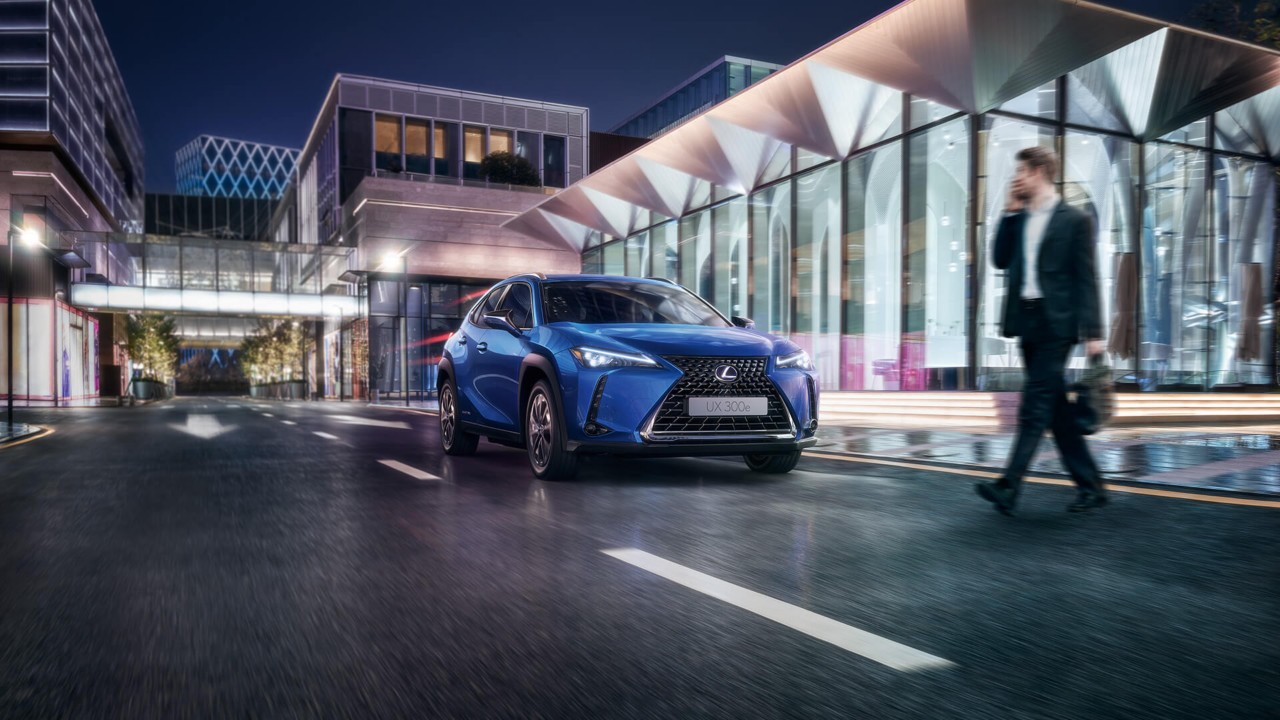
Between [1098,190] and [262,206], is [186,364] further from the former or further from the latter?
[1098,190]

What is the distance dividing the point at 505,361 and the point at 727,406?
2229 mm

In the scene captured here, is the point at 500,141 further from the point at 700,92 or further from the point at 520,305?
the point at 520,305

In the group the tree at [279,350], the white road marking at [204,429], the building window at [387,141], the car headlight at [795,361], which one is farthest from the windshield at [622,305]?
the tree at [279,350]

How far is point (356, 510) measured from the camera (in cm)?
590

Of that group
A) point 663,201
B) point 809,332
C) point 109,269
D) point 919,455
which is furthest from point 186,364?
point 919,455

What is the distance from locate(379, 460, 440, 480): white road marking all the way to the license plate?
2346mm

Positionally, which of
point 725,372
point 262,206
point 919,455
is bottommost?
point 919,455

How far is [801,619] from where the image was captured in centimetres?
320

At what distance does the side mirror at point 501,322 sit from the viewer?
25.7ft

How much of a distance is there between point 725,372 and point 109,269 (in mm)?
51764

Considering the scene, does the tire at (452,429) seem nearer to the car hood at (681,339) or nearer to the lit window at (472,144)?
the car hood at (681,339)

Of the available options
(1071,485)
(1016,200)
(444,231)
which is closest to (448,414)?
(1071,485)

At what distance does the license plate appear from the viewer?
650cm

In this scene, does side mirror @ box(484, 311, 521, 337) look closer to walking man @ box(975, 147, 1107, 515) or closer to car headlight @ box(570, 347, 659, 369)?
car headlight @ box(570, 347, 659, 369)
